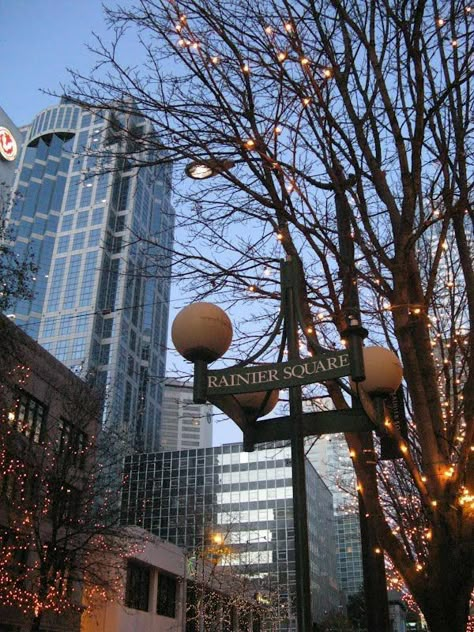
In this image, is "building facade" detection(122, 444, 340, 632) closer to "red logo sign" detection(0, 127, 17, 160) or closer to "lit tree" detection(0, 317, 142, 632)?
"lit tree" detection(0, 317, 142, 632)

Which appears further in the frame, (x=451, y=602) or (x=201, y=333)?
(x=451, y=602)

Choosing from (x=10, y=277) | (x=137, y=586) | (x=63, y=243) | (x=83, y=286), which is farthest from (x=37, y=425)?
(x=63, y=243)

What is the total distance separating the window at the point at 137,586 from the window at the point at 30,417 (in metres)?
8.65

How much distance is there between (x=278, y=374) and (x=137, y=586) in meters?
27.9

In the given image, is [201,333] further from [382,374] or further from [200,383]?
[382,374]

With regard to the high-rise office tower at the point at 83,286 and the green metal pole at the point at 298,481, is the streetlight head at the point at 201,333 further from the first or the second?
the high-rise office tower at the point at 83,286

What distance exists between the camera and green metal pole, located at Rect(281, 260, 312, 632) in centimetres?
332

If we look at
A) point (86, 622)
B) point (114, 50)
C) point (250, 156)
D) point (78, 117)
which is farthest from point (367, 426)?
point (78, 117)

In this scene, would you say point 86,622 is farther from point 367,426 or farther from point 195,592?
point 367,426

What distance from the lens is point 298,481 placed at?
3.57 m

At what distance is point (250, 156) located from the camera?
715cm

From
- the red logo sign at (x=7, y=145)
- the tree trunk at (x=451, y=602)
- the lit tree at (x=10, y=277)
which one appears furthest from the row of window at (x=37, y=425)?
the tree trunk at (x=451, y=602)

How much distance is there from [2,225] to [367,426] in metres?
13.0

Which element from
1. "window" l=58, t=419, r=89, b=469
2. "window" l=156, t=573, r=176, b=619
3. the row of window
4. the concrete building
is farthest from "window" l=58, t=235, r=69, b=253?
the row of window
